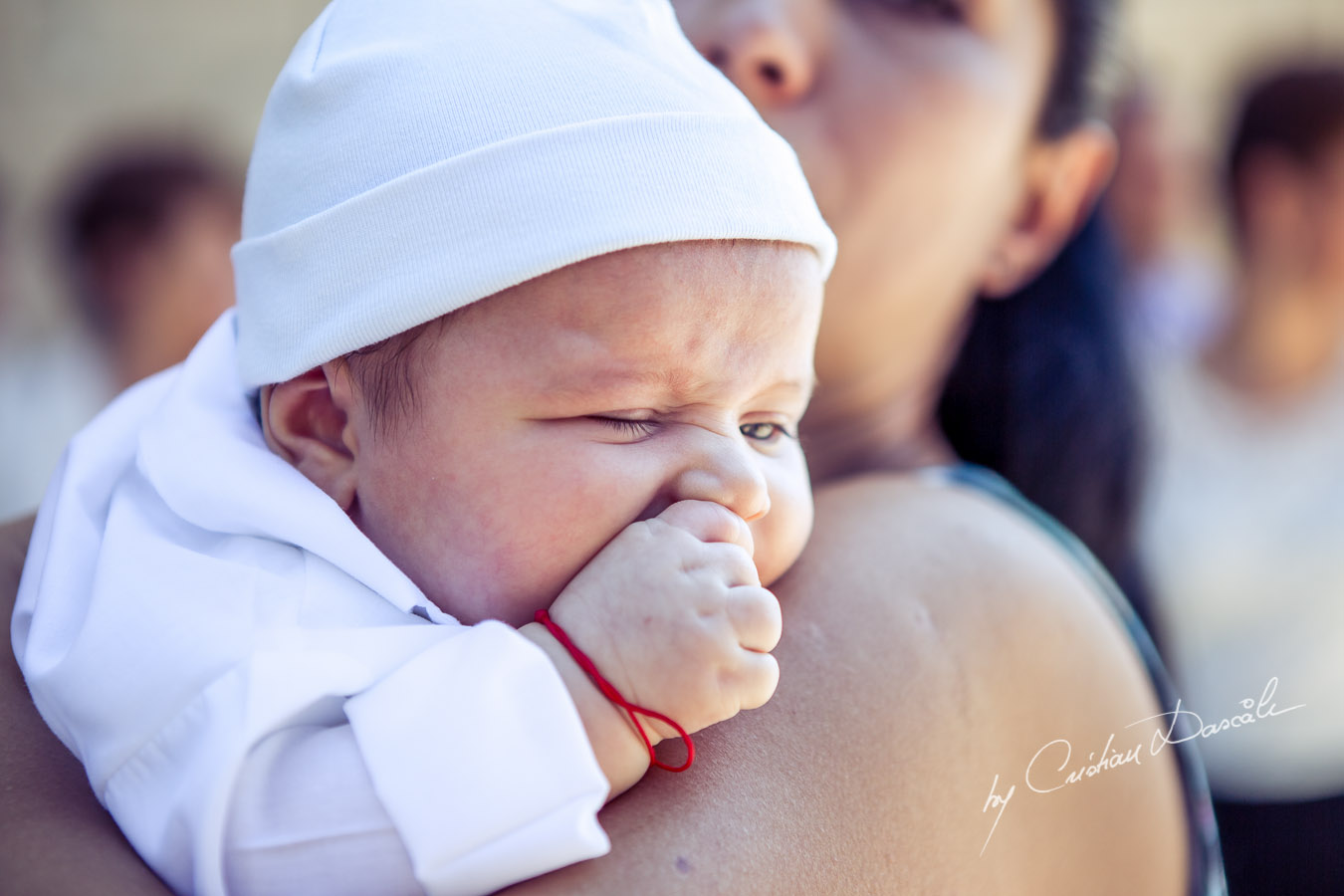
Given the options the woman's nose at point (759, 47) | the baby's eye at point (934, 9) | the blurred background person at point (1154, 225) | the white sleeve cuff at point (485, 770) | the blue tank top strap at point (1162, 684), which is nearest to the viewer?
the white sleeve cuff at point (485, 770)

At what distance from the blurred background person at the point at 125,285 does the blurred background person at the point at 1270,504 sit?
9.82 ft

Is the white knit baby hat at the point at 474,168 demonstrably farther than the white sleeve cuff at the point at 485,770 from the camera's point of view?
Yes

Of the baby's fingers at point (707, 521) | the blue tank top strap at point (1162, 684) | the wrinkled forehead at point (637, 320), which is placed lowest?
the blue tank top strap at point (1162, 684)

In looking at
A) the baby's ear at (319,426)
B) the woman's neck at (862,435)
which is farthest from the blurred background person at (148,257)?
the baby's ear at (319,426)

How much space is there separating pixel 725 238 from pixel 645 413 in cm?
17

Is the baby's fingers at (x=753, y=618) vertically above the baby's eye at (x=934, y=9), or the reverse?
the baby's eye at (x=934, y=9)

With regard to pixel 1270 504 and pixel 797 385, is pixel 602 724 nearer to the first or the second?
pixel 797 385

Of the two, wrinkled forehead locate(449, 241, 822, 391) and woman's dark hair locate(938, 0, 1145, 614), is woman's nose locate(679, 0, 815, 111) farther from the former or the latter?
woman's dark hair locate(938, 0, 1145, 614)

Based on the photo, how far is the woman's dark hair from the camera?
1.84 meters

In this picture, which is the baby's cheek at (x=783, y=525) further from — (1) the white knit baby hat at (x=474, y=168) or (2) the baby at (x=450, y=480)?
(1) the white knit baby hat at (x=474, y=168)

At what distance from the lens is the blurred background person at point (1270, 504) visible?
231 centimetres

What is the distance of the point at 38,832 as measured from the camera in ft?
2.59

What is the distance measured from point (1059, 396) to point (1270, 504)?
5.84 ft

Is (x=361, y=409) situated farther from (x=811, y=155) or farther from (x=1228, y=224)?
(x=1228, y=224)
